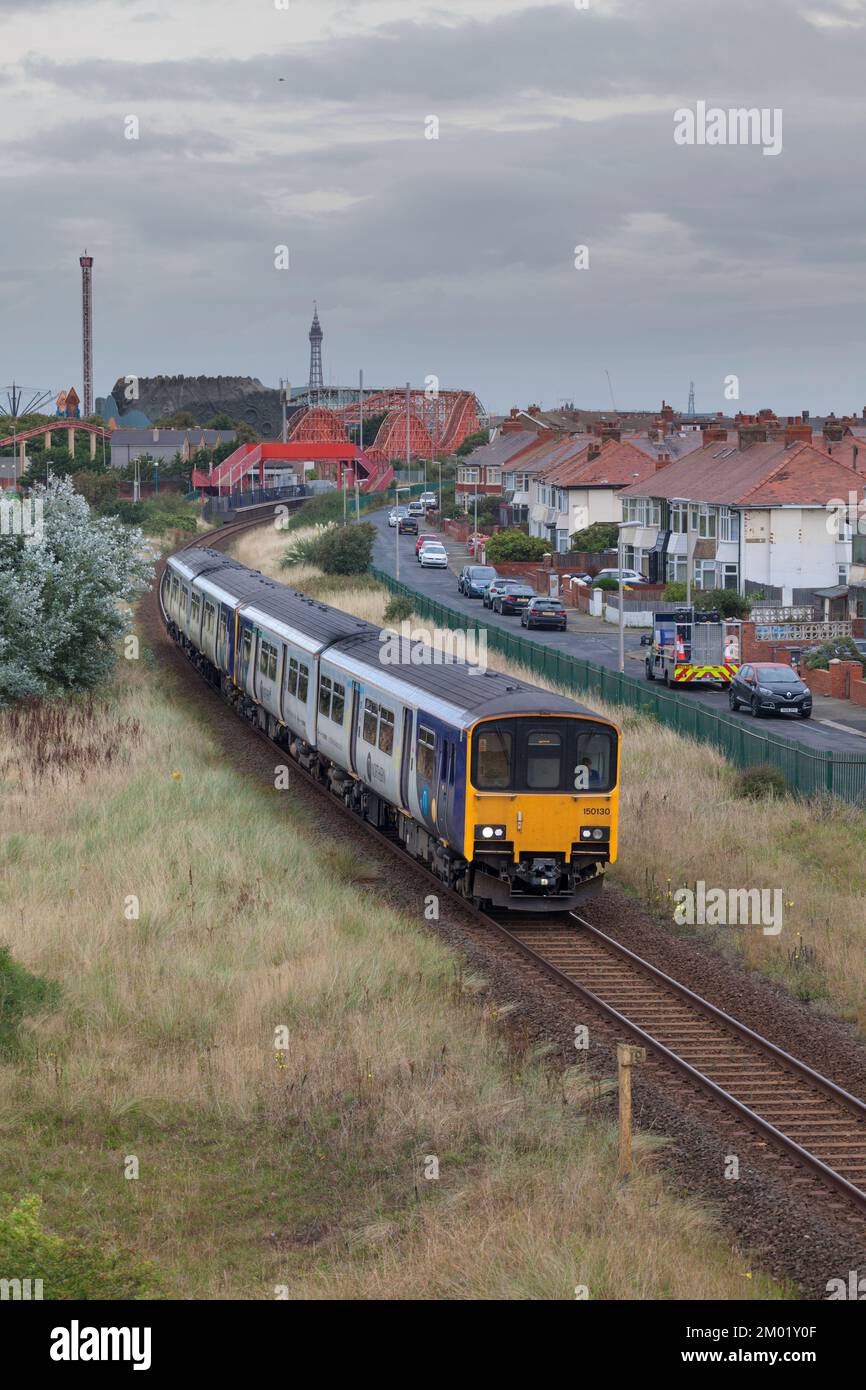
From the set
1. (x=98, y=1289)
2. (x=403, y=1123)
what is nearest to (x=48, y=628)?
(x=403, y=1123)

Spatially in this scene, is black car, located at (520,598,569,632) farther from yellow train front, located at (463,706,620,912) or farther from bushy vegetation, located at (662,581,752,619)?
yellow train front, located at (463,706,620,912)

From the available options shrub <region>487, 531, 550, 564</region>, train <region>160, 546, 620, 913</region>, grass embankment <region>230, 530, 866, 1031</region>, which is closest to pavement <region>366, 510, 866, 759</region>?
grass embankment <region>230, 530, 866, 1031</region>

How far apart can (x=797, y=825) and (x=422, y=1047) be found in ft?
38.8

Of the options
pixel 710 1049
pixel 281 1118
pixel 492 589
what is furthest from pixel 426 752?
pixel 492 589

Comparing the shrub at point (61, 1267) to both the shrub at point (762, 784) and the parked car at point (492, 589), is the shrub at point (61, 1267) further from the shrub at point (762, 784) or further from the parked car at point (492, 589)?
the parked car at point (492, 589)

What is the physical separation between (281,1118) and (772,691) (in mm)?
27710

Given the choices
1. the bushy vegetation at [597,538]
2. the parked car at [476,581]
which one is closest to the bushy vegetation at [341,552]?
the parked car at [476,581]

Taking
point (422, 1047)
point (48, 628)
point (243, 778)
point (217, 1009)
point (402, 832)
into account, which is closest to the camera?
point (422, 1047)

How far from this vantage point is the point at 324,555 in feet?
227

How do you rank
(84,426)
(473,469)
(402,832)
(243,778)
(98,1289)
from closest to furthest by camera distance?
(98,1289), (402,832), (243,778), (473,469), (84,426)

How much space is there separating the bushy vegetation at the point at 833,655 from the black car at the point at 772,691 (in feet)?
18.4
